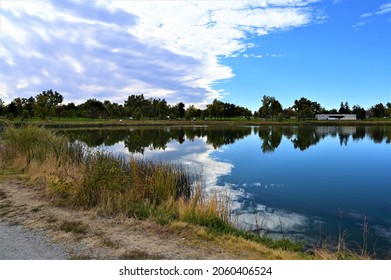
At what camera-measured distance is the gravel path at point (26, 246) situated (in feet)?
17.0

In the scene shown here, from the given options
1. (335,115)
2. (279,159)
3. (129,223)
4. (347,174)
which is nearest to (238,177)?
(347,174)

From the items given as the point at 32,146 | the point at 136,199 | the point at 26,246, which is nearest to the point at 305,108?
the point at 32,146

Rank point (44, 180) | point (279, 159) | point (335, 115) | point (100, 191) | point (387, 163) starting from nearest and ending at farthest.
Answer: point (100, 191), point (44, 180), point (387, 163), point (279, 159), point (335, 115)

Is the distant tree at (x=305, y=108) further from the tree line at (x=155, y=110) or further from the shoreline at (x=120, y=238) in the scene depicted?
the shoreline at (x=120, y=238)

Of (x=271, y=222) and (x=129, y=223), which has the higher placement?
(x=129, y=223)

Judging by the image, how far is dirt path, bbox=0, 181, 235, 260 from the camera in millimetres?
5480

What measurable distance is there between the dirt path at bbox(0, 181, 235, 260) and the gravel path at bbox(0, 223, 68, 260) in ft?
0.32

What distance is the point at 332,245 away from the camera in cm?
772

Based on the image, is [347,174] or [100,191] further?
[347,174]

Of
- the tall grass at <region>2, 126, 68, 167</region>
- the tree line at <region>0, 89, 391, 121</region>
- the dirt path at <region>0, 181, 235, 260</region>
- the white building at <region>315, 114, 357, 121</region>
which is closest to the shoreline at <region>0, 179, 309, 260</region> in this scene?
the dirt path at <region>0, 181, 235, 260</region>

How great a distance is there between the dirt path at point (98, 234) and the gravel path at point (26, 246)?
0.10 meters

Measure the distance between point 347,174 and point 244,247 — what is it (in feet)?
44.4

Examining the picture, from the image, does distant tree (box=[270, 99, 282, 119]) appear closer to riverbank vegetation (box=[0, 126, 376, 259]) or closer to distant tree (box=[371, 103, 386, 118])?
distant tree (box=[371, 103, 386, 118])

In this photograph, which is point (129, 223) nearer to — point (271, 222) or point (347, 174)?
point (271, 222)
